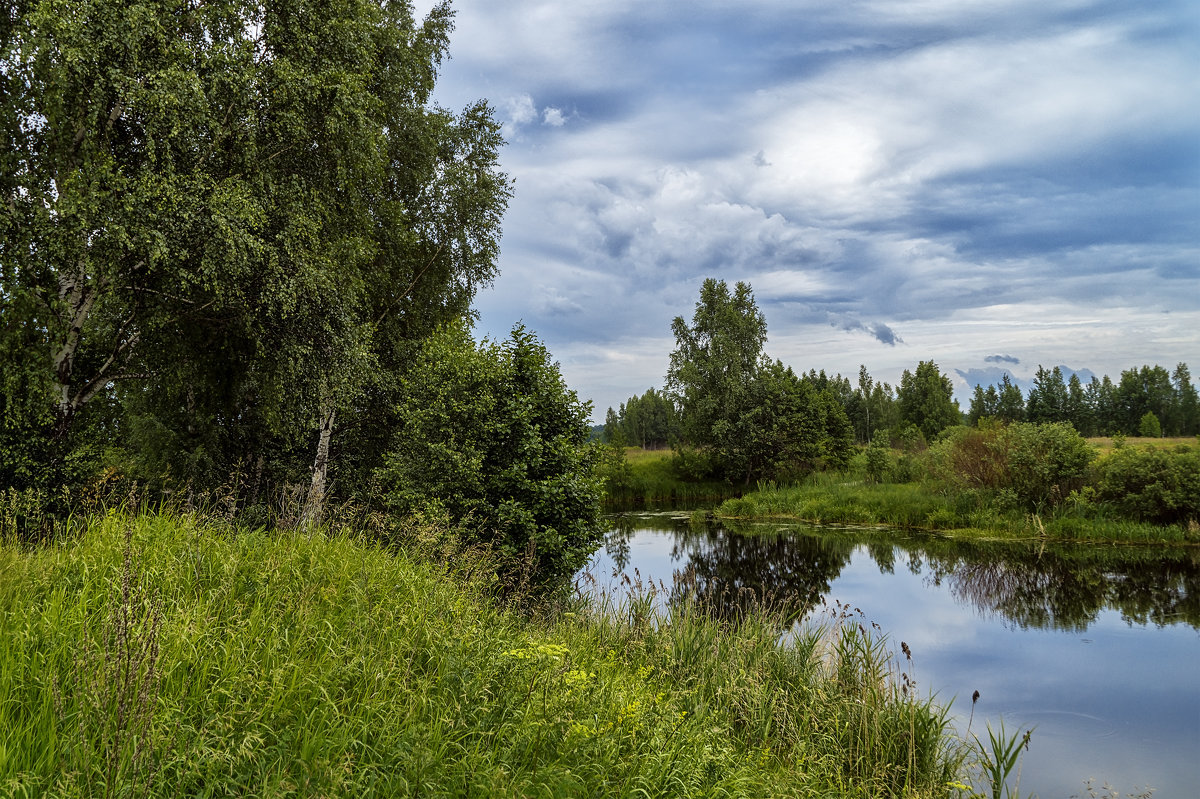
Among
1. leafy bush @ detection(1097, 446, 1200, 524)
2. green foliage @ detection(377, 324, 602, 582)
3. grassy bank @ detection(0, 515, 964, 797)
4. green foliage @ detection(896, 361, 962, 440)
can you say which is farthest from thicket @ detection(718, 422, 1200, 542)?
green foliage @ detection(896, 361, 962, 440)

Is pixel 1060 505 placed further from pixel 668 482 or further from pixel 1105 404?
pixel 1105 404

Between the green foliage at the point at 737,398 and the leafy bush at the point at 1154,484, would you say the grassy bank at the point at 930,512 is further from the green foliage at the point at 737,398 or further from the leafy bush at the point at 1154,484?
the green foliage at the point at 737,398

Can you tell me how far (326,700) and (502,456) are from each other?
9119 millimetres

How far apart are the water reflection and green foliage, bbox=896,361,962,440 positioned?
43.9m

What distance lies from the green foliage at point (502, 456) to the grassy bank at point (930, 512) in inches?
818

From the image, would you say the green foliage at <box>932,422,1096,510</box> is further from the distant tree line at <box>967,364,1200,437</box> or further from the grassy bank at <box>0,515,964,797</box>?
the distant tree line at <box>967,364,1200,437</box>

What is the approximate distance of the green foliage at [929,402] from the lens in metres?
64.6

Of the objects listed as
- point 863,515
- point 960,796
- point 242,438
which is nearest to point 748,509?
point 863,515

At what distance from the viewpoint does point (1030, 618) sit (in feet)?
49.5

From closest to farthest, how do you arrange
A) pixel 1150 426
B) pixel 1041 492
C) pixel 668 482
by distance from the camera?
pixel 1041 492
pixel 668 482
pixel 1150 426

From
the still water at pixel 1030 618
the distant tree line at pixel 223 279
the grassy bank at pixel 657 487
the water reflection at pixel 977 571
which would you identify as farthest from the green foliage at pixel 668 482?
the distant tree line at pixel 223 279

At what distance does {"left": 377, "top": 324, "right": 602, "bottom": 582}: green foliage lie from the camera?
1160 cm

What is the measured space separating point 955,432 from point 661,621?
27.5m

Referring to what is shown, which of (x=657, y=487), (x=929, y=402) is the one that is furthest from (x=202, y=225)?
(x=929, y=402)
